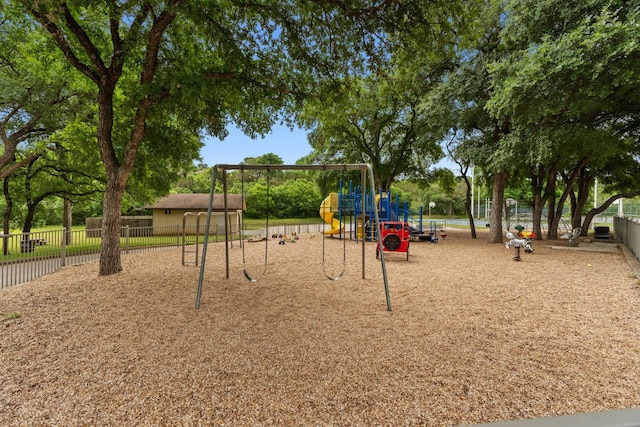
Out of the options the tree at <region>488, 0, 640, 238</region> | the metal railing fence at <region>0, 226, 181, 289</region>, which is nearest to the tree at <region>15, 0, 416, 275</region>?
the metal railing fence at <region>0, 226, 181, 289</region>

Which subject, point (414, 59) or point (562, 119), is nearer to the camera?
point (414, 59)

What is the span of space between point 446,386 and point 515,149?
11239mm

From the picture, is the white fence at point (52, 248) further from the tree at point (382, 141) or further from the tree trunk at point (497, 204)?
the tree trunk at point (497, 204)

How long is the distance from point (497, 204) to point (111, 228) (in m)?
15.2

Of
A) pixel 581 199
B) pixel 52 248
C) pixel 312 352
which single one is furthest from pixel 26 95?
pixel 581 199

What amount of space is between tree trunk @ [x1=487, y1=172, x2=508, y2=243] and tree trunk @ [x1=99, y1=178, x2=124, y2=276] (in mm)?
14830

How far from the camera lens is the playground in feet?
8.08

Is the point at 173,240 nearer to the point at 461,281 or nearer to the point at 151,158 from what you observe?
the point at 151,158

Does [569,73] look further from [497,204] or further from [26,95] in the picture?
[26,95]

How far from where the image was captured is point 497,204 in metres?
15.0

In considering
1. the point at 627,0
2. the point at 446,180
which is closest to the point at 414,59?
the point at 627,0

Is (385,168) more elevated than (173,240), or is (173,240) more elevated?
(385,168)

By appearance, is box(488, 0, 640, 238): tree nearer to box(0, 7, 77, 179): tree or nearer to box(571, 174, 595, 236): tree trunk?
box(571, 174, 595, 236): tree trunk

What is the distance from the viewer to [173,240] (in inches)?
573
